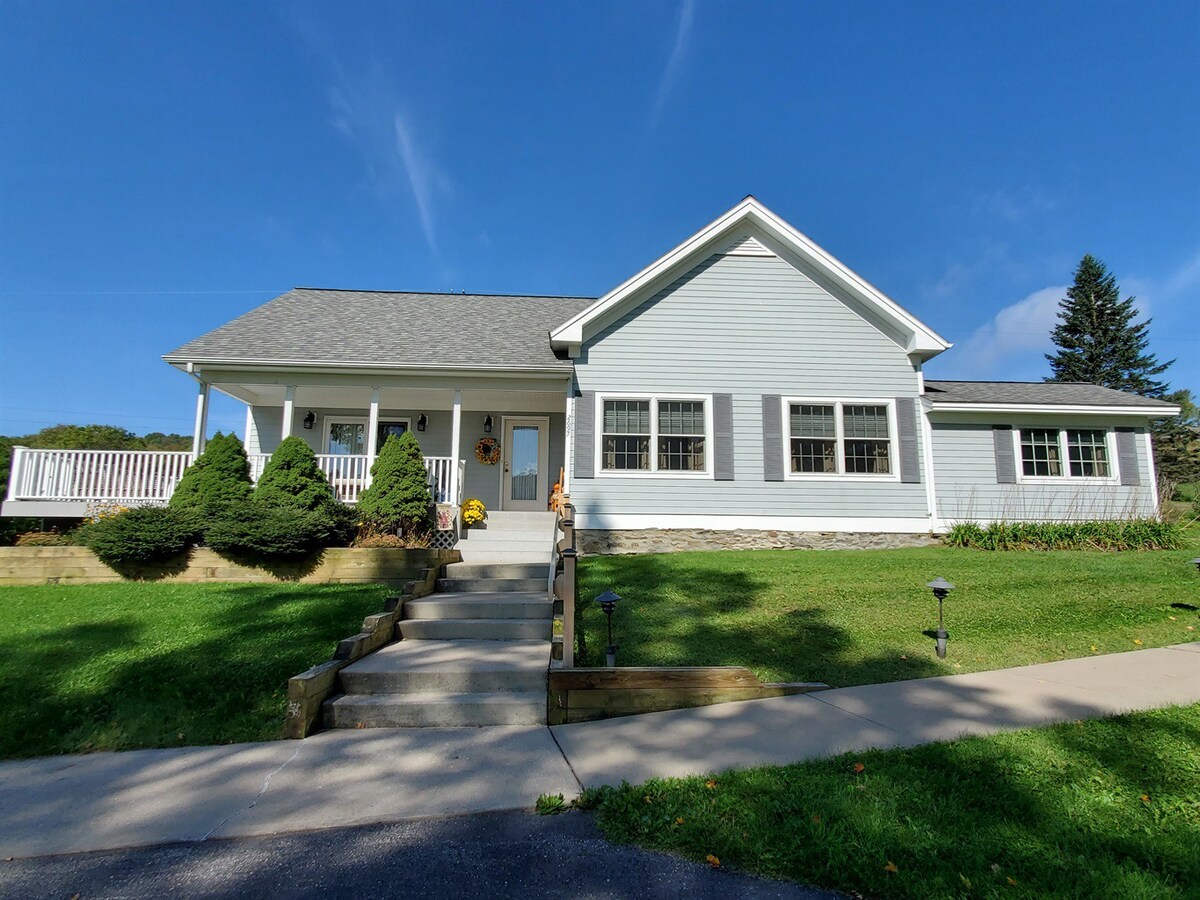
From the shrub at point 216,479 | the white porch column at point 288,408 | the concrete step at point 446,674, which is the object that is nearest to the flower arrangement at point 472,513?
the shrub at point 216,479

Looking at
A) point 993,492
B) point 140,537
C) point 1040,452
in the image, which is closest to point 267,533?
point 140,537

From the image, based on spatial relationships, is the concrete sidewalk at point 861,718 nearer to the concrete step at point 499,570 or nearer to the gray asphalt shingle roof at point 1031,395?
the concrete step at point 499,570

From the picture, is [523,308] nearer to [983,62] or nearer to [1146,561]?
[983,62]

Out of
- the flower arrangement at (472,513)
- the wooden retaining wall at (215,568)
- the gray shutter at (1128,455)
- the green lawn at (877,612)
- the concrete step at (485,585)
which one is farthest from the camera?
the gray shutter at (1128,455)

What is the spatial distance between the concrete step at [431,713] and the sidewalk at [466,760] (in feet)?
0.33

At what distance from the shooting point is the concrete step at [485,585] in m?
7.47

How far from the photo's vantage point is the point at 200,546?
817 cm

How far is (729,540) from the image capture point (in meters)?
11.1

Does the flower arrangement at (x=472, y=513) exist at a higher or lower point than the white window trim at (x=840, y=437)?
lower

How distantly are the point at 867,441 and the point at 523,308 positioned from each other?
9060 millimetres

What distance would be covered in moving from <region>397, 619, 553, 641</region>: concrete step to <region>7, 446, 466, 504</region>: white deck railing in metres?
4.52

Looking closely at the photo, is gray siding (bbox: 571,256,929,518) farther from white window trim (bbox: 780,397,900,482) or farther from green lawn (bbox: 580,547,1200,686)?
green lawn (bbox: 580,547,1200,686)

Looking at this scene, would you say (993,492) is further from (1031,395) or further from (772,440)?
(772,440)

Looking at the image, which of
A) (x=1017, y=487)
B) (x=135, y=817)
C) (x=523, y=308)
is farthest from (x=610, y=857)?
(x=523, y=308)
